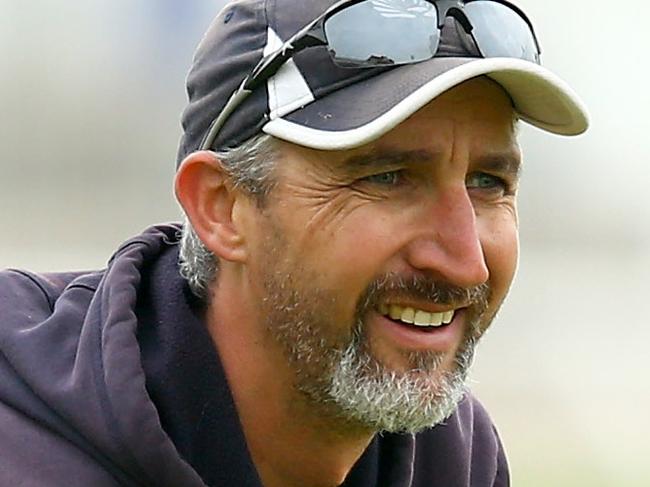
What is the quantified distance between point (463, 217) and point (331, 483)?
0.45 m

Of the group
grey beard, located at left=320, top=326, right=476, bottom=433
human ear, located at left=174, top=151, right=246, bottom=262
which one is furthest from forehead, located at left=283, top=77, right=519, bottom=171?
grey beard, located at left=320, top=326, right=476, bottom=433

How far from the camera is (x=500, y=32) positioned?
158 cm

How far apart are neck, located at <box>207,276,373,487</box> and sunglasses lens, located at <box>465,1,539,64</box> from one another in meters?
0.45

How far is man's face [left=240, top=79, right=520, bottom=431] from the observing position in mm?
1518

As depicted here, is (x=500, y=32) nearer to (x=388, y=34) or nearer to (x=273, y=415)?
(x=388, y=34)

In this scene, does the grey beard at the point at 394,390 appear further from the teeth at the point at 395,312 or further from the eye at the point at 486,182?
the eye at the point at 486,182

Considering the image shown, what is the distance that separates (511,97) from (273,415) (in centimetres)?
51

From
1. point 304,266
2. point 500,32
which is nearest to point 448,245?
point 304,266

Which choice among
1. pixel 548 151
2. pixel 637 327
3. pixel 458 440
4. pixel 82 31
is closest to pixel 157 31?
pixel 82 31

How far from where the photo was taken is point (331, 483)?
1.75 metres

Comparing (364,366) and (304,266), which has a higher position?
(304,266)

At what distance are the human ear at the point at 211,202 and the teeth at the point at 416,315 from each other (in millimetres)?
212

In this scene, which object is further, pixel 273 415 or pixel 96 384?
pixel 273 415

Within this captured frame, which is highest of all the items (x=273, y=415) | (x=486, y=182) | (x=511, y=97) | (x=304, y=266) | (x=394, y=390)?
(x=511, y=97)
